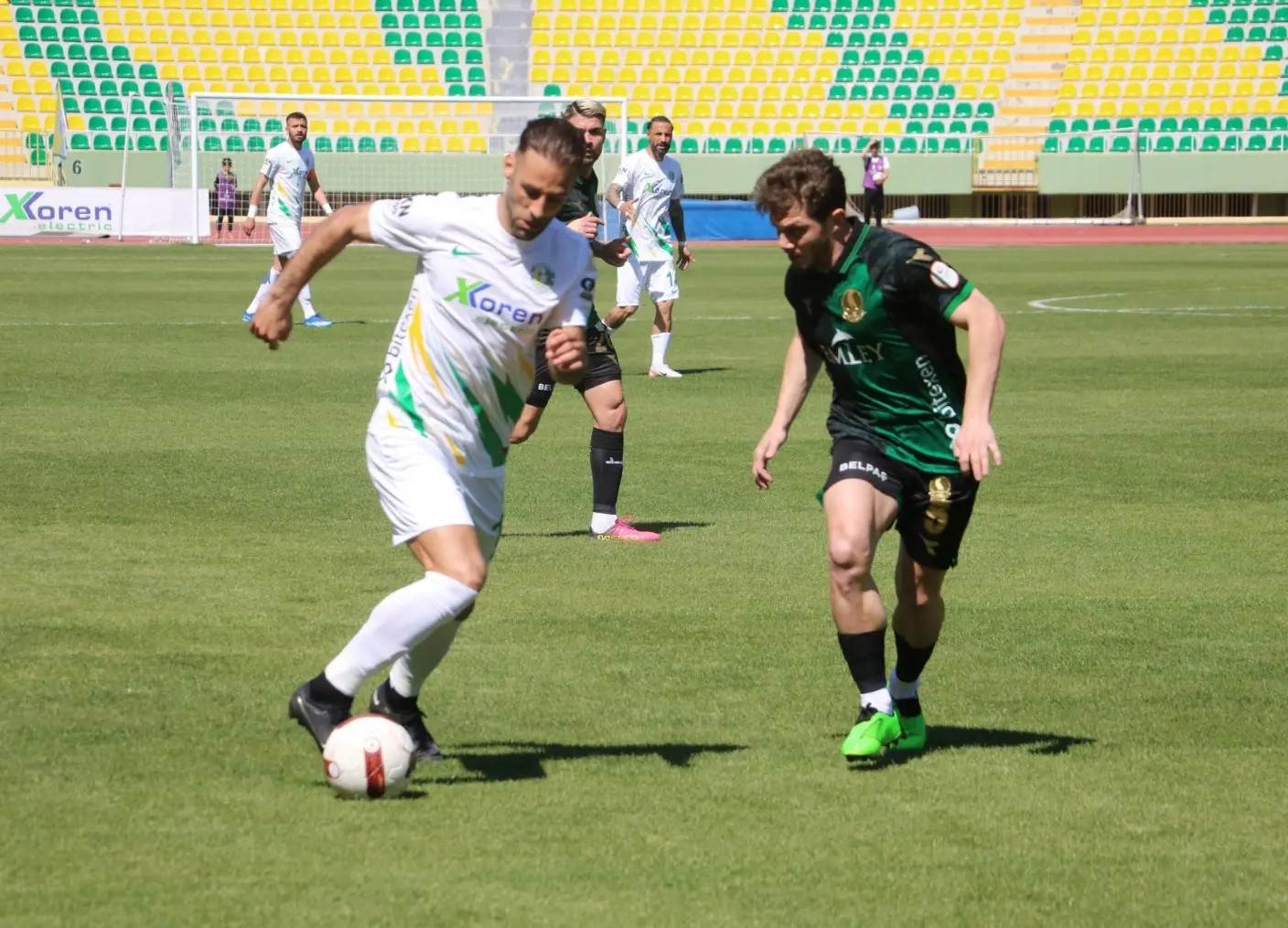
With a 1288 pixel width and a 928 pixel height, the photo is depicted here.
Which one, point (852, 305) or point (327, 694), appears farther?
point (852, 305)

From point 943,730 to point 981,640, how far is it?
52.5 inches

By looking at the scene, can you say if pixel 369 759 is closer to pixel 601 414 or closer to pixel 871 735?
pixel 871 735

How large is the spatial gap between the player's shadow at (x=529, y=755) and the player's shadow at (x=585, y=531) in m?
3.80

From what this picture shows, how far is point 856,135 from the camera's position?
156ft

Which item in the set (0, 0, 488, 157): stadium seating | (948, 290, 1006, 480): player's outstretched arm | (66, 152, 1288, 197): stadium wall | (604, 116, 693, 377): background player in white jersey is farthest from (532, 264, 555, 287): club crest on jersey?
(66, 152, 1288, 197): stadium wall

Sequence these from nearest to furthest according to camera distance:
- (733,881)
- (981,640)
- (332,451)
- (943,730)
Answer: (733,881), (943,730), (981,640), (332,451)

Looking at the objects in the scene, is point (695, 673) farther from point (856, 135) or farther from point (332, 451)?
point (856, 135)

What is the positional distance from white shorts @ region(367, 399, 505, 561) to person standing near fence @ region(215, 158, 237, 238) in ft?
109

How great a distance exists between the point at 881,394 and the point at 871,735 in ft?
3.42

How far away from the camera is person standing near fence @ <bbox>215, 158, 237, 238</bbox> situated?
37.3 m

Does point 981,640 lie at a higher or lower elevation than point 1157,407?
higher

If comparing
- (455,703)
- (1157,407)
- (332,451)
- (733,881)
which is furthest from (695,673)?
(1157,407)

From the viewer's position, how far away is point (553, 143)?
5082mm

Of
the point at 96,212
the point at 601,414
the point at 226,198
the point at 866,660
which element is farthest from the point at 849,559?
the point at 96,212
